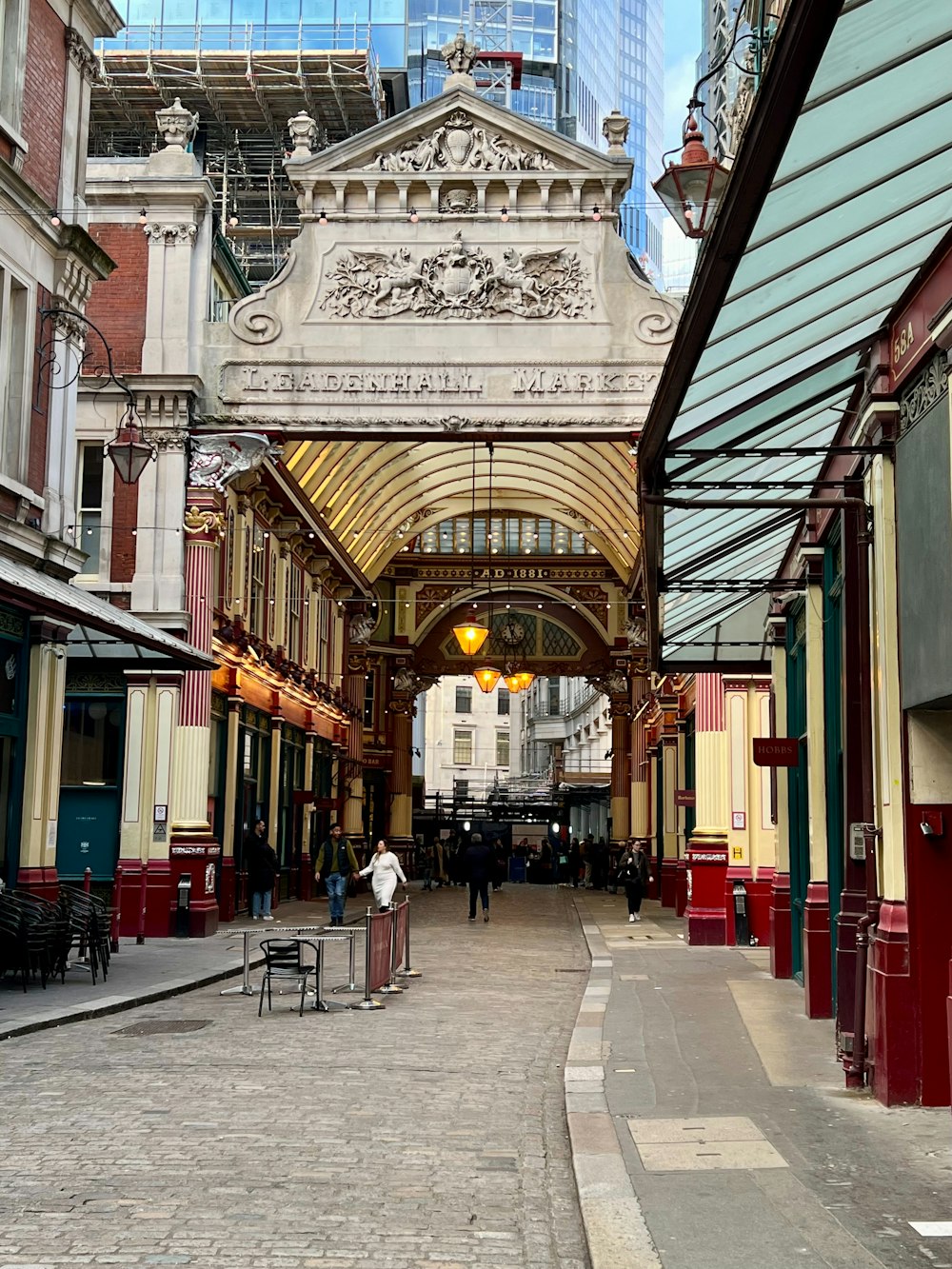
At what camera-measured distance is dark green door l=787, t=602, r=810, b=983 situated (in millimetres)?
15809

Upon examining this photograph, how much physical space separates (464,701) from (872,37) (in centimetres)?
9374

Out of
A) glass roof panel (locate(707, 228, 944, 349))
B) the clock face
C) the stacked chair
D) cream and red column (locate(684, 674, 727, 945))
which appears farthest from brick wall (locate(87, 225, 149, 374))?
the clock face

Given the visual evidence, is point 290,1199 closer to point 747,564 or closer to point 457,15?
point 747,564

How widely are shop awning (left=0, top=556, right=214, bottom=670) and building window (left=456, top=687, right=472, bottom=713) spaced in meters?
77.1

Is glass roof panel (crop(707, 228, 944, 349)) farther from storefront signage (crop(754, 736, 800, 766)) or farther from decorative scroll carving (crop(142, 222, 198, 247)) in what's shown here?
decorative scroll carving (crop(142, 222, 198, 247))

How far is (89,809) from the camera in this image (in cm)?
2478

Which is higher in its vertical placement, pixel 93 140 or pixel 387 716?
pixel 93 140

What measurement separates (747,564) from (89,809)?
12863 mm

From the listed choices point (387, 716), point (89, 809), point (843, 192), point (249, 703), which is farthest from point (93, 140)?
point (843, 192)

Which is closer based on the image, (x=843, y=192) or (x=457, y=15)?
(x=843, y=192)

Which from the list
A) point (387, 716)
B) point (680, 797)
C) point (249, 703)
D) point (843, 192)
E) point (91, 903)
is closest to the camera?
point (843, 192)

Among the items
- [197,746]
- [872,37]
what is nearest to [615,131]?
[197,746]

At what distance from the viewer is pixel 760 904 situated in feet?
79.1

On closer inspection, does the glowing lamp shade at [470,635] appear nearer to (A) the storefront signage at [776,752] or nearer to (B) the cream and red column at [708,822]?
(B) the cream and red column at [708,822]
